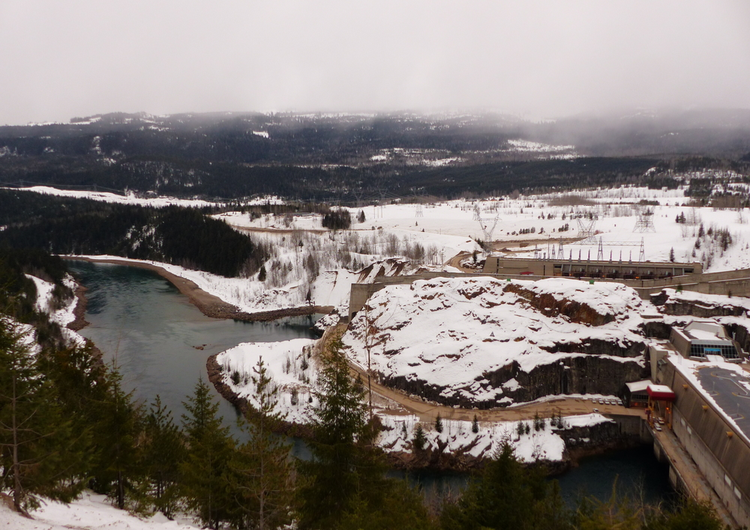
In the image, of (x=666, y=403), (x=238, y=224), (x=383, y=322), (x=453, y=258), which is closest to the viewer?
(x=666, y=403)

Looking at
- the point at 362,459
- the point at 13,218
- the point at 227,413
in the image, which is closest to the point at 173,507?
the point at 362,459

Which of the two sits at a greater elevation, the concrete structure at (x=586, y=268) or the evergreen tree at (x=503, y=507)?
the concrete structure at (x=586, y=268)

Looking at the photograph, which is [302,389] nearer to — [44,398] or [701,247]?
[44,398]

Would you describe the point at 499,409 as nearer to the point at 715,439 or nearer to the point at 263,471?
the point at 715,439

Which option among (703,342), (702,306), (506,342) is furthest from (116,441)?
(702,306)

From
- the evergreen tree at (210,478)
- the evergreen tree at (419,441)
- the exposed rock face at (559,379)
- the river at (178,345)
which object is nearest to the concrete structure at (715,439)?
the river at (178,345)

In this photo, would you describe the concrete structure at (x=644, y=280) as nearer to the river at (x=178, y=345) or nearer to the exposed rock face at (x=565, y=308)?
the exposed rock face at (x=565, y=308)
